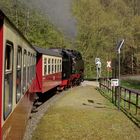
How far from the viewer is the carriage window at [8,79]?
512cm

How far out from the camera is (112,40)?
62.2 m

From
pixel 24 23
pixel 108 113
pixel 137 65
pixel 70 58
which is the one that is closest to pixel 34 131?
pixel 108 113

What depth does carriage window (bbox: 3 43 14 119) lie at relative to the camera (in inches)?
202

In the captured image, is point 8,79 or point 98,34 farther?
point 98,34

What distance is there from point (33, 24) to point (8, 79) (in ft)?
138

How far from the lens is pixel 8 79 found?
534 cm

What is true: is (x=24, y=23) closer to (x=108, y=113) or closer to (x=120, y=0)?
(x=108, y=113)

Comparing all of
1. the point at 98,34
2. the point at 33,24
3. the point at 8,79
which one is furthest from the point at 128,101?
the point at 98,34

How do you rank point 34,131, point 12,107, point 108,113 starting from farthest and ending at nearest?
point 108,113 → point 34,131 → point 12,107

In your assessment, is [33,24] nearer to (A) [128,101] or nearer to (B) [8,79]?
(A) [128,101]

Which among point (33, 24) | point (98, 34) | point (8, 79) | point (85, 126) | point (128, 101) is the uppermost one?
point (33, 24)

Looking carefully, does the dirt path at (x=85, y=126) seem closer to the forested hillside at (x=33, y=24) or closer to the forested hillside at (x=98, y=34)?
the forested hillside at (x=33, y=24)

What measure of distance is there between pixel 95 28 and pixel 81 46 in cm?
323

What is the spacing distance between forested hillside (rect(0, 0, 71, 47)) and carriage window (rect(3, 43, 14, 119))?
3822 centimetres
